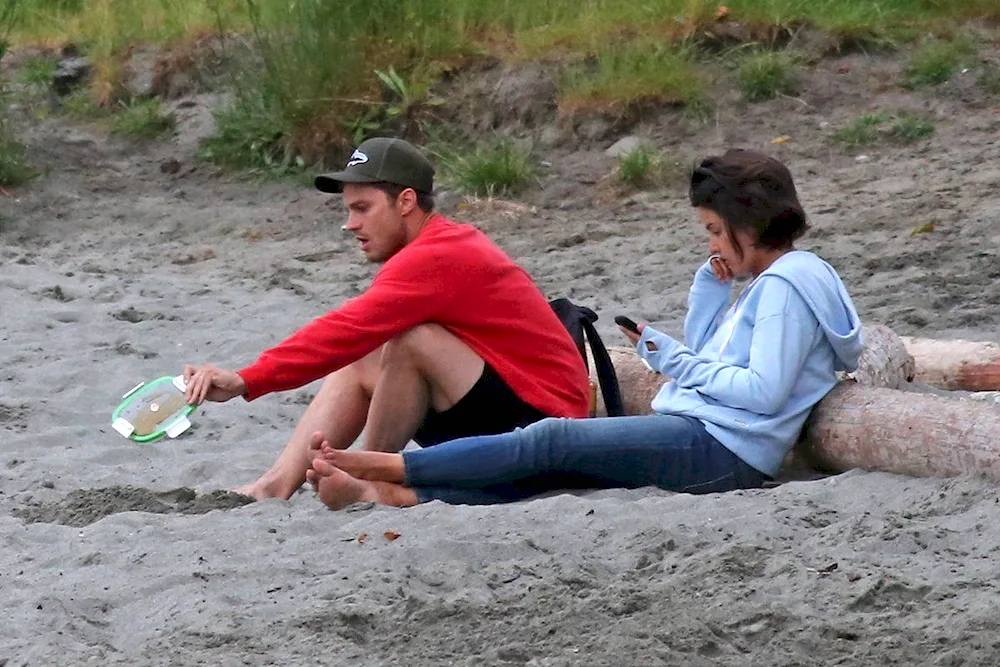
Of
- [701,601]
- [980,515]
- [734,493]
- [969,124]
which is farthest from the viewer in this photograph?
[969,124]

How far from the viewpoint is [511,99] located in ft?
33.6

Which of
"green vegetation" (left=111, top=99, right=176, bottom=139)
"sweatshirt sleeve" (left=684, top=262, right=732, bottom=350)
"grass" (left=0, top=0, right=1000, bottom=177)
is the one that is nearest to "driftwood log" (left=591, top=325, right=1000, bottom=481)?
"sweatshirt sleeve" (left=684, top=262, right=732, bottom=350)

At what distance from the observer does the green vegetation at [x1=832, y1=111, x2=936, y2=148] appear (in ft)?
29.3

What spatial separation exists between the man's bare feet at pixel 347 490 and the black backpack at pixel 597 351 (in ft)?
2.72

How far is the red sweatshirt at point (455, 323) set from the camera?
4211mm

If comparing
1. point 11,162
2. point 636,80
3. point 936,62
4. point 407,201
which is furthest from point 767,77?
point 407,201

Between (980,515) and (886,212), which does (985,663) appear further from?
(886,212)

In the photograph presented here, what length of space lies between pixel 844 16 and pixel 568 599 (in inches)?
301

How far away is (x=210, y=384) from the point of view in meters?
4.14

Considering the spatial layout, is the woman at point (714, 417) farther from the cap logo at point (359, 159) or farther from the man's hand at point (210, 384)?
the cap logo at point (359, 159)

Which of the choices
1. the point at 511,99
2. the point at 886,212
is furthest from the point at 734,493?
the point at 511,99

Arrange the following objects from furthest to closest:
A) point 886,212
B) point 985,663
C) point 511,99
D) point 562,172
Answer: point 511,99 → point 562,172 → point 886,212 → point 985,663

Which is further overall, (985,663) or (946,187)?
(946,187)

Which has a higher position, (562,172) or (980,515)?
(980,515)
